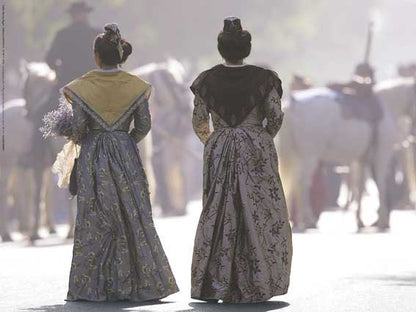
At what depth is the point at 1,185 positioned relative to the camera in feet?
88.9

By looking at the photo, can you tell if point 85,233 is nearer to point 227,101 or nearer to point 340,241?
point 227,101

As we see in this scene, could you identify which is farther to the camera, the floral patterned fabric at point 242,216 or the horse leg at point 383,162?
the horse leg at point 383,162

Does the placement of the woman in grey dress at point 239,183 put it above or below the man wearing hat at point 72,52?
below

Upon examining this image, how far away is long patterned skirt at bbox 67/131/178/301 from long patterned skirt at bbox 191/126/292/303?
0.35 metres

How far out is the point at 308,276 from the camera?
15320mm

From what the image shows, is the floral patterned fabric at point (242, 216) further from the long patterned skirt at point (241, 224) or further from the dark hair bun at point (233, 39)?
the dark hair bun at point (233, 39)

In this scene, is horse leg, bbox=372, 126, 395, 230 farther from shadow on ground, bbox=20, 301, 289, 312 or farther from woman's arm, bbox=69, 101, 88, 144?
shadow on ground, bbox=20, 301, 289, 312

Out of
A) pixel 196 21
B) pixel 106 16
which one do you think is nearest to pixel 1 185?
pixel 106 16

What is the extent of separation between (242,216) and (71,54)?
1090 cm

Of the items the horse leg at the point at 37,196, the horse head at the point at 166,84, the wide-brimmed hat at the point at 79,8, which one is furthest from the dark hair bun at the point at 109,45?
the horse head at the point at 166,84

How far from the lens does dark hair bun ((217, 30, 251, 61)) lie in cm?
1276

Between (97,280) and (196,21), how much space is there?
40.4m

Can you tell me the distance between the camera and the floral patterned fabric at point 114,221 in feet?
42.0

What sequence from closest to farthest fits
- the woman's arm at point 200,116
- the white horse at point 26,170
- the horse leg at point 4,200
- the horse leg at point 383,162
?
the woman's arm at point 200,116 < the white horse at point 26,170 < the horse leg at point 383,162 < the horse leg at point 4,200
